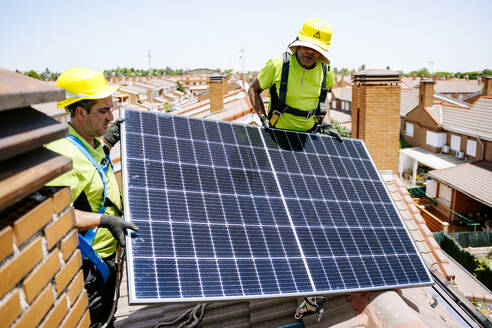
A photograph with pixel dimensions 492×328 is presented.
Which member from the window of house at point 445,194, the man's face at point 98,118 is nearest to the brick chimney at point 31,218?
the man's face at point 98,118

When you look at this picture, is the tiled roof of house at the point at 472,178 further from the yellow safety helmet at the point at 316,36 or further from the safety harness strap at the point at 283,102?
the yellow safety helmet at the point at 316,36

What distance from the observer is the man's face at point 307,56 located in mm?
5374

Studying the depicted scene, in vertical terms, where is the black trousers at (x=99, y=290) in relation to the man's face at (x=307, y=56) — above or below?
below

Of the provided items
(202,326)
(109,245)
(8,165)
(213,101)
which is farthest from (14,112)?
(213,101)

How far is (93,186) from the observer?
349 cm

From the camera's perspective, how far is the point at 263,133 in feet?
17.4

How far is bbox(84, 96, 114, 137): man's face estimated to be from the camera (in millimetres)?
3779

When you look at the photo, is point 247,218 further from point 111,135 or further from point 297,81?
point 297,81

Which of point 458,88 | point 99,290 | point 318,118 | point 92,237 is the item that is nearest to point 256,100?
point 318,118

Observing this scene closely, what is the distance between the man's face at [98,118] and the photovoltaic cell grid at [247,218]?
0.31m

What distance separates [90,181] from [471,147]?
116 feet

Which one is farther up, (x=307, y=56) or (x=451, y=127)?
(x=307, y=56)

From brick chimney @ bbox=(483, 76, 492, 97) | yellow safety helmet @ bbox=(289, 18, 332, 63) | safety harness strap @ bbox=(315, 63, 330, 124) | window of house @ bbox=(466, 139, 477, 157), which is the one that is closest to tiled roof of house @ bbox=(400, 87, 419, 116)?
brick chimney @ bbox=(483, 76, 492, 97)

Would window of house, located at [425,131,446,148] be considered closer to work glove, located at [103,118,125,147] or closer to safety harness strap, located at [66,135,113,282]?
work glove, located at [103,118,125,147]
